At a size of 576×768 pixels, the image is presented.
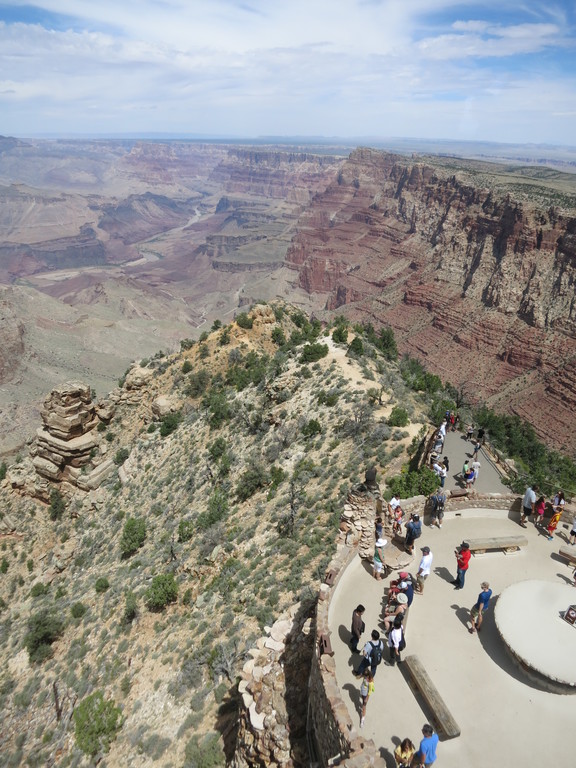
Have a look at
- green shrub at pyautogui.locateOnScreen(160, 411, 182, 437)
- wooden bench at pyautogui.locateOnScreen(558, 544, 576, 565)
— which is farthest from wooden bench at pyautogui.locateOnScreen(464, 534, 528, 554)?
green shrub at pyautogui.locateOnScreen(160, 411, 182, 437)

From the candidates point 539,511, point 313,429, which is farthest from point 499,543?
point 313,429

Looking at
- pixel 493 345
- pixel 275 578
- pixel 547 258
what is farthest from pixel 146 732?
pixel 547 258

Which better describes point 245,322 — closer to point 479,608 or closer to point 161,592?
point 161,592

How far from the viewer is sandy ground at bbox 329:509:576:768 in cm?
871

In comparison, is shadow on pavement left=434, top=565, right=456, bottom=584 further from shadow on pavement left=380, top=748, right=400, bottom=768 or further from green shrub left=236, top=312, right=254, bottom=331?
green shrub left=236, top=312, right=254, bottom=331

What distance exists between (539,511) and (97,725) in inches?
645

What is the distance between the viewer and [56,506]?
110 feet

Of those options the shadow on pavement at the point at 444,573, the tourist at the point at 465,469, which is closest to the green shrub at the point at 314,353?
the tourist at the point at 465,469

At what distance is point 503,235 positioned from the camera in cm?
8612

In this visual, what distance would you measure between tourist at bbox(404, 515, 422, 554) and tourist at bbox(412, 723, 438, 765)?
19.2ft

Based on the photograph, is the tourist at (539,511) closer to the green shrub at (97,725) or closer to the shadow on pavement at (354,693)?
the shadow on pavement at (354,693)

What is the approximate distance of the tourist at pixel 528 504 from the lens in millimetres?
14836

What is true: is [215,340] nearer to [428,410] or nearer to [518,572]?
[428,410]

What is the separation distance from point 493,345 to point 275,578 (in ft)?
241
